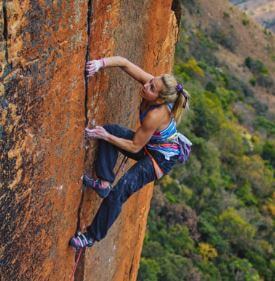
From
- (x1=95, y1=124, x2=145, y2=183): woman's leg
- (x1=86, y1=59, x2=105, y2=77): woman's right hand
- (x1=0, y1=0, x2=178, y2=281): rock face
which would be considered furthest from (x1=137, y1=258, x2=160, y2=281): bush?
(x1=86, y1=59, x2=105, y2=77): woman's right hand

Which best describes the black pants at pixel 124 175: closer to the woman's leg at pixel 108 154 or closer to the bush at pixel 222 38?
the woman's leg at pixel 108 154

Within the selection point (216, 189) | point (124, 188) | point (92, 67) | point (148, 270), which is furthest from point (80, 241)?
point (216, 189)

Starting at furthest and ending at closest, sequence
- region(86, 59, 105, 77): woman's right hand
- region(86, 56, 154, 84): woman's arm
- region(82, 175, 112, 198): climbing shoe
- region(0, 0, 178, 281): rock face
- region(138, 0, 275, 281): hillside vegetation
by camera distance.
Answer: region(138, 0, 275, 281): hillside vegetation
region(82, 175, 112, 198): climbing shoe
region(86, 56, 154, 84): woman's arm
region(86, 59, 105, 77): woman's right hand
region(0, 0, 178, 281): rock face

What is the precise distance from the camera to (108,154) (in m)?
5.85

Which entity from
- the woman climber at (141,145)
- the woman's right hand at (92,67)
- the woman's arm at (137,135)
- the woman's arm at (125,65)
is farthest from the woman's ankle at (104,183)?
the woman's right hand at (92,67)

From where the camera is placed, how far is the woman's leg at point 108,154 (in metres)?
5.79

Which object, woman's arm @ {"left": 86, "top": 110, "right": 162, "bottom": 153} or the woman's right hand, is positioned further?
woman's arm @ {"left": 86, "top": 110, "right": 162, "bottom": 153}

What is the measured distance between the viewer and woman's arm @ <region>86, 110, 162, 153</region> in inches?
211

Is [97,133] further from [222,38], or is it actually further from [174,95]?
[222,38]

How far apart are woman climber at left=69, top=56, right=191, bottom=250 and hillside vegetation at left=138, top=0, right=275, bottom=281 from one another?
35.6ft

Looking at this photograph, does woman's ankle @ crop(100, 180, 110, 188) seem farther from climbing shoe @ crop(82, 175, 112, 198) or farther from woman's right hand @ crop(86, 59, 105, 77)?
woman's right hand @ crop(86, 59, 105, 77)

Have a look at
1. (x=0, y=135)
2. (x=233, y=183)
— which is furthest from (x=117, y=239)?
(x=233, y=183)

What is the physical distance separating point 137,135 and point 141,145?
0.11m

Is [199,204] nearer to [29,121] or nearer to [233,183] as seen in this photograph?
[233,183]
